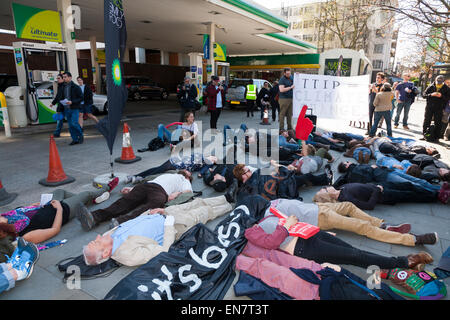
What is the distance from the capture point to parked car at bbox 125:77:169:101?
21.9 metres

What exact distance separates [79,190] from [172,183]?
1.85 metres

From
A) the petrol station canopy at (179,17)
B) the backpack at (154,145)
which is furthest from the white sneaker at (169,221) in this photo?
the petrol station canopy at (179,17)

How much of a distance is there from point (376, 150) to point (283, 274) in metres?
5.68

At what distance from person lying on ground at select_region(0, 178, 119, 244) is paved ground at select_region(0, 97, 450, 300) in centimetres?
17

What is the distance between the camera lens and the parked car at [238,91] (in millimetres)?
17266

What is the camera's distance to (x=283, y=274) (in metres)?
2.65

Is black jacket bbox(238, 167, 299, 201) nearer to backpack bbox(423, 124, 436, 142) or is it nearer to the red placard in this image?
the red placard

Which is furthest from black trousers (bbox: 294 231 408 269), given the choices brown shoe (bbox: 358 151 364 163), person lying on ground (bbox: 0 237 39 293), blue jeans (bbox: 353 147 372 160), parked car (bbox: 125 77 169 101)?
parked car (bbox: 125 77 169 101)

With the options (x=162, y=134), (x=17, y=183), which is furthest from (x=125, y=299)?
(x=162, y=134)

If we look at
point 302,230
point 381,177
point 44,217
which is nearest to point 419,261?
point 302,230

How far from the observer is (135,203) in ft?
13.6

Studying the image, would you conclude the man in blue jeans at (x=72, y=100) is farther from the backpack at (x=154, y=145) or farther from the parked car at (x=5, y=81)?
the parked car at (x=5, y=81)

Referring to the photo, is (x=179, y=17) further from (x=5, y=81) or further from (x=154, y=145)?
(x=154, y=145)

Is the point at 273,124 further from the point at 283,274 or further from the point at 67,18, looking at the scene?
the point at 283,274
